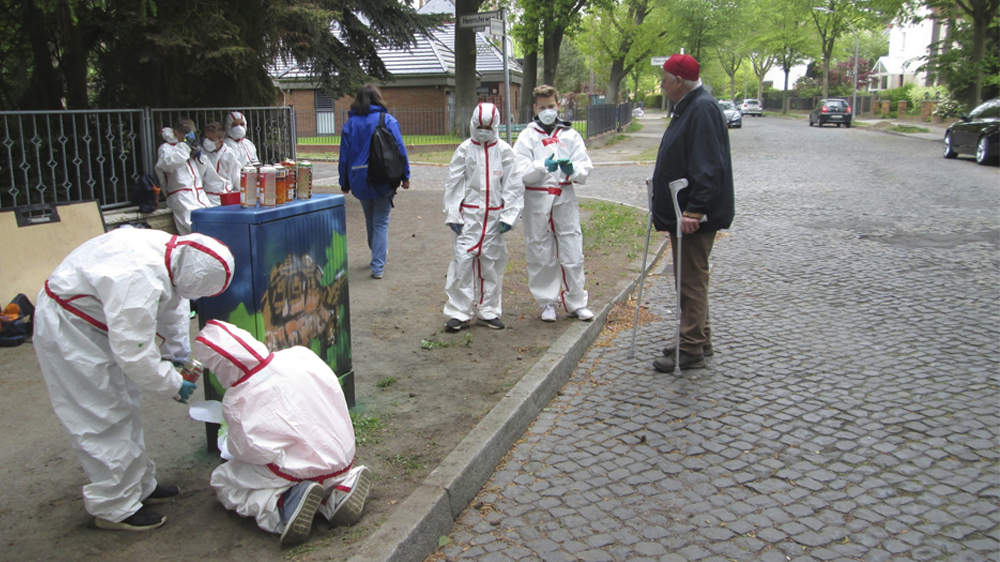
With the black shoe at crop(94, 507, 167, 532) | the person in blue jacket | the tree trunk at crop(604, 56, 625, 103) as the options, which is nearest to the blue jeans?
the person in blue jacket

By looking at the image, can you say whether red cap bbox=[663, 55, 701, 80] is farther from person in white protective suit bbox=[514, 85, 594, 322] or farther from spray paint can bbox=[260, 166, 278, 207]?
spray paint can bbox=[260, 166, 278, 207]

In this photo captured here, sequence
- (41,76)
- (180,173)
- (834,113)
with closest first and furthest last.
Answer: (180,173) < (41,76) < (834,113)

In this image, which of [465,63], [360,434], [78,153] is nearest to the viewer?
[360,434]

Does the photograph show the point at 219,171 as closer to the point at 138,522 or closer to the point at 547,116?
the point at 547,116

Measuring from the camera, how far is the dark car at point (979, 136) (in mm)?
18578

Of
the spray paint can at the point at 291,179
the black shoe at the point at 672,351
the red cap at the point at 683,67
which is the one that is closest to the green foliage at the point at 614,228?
the black shoe at the point at 672,351

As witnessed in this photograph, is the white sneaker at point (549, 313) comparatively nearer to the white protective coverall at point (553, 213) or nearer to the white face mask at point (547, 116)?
the white protective coverall at point (553, 213)

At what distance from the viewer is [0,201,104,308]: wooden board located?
6273 millimetres

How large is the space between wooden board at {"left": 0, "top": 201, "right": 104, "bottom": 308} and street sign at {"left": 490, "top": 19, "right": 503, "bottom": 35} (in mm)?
7109

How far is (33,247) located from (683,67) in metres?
5.35

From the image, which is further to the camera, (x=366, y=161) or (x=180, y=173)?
(x=180, y=173)

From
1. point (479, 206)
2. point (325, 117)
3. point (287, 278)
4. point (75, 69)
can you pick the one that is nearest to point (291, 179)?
point (287, 278)

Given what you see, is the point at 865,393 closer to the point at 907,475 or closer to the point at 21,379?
the point at 907,475

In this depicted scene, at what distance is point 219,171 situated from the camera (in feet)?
31.2
